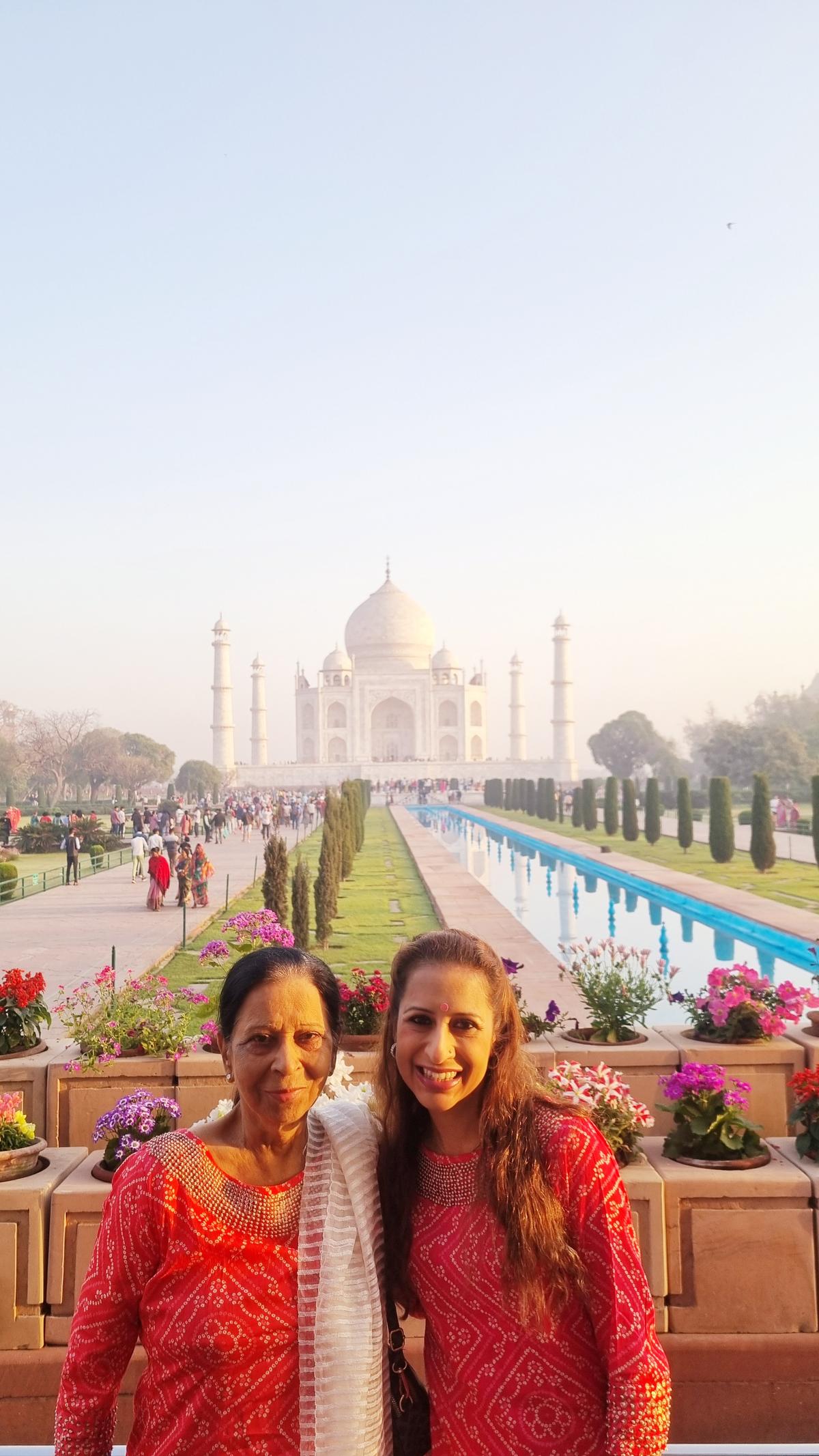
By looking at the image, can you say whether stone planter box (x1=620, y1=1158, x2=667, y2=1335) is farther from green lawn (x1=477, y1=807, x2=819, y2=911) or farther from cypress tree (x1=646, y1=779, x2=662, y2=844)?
cypress tree (x1=646, y1=779, x2=662, y2=844)

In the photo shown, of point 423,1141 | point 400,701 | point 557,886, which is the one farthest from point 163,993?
point 400,701

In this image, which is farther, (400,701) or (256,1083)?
(400,701)

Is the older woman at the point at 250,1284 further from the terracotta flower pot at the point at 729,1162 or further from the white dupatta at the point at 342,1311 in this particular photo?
the terracotta flower pot at the point at 729,1162

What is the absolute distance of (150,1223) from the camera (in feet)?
3.44

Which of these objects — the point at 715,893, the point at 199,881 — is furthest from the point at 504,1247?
the point at 715,893

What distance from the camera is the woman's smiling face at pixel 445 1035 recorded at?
109 cm

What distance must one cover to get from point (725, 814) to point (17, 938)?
897cm

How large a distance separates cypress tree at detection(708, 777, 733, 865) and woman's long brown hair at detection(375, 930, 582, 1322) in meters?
13.6

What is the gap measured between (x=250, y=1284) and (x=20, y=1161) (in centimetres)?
120

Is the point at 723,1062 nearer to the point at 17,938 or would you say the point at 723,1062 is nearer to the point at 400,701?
the point at 17,938

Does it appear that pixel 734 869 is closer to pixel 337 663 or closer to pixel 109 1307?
pixel 109 1307

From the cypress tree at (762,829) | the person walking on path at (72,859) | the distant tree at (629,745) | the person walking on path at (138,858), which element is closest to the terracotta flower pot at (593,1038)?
the person walking on path at (138,858)

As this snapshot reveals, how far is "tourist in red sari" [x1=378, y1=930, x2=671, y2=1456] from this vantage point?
40.8 inches

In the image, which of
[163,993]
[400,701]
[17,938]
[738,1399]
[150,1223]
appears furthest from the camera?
[400,701]
